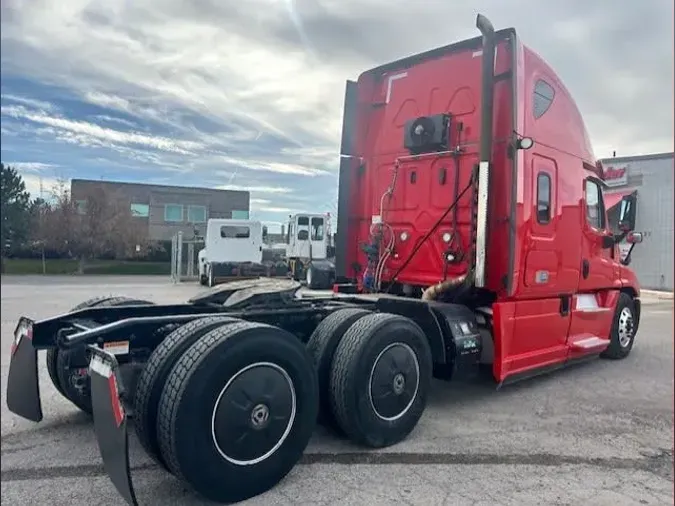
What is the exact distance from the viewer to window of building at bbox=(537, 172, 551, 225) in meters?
5.07

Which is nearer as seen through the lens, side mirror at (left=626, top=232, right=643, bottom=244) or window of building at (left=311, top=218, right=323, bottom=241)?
window of building at (left=311, top=218, right=323, bottom=241)

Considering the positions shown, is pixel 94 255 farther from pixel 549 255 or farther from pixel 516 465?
pixel 549 255

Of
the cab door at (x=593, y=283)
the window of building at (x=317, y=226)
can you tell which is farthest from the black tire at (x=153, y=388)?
the cab door at (x=593, y=283)

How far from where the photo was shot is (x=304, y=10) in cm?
215

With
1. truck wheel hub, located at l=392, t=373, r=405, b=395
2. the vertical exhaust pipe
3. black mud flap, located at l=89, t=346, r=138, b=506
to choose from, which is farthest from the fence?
the vertical exhaust pipe

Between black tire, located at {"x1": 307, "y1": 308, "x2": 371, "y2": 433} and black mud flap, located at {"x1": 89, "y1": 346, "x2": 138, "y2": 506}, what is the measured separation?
1303mm

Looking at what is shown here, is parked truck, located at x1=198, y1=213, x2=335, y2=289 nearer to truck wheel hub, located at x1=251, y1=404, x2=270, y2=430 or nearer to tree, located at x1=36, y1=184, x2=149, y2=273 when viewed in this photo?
tree, located at x1=36, y1=184, x2=149, y2=273

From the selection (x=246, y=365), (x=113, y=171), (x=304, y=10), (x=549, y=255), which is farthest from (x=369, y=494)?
(x=549, y=255)

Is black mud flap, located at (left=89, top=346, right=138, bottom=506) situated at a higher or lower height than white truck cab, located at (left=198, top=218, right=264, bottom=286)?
lower

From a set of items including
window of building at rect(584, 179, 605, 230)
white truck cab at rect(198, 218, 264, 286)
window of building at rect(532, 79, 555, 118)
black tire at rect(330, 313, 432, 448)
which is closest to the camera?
white truck cab at rect(198, 218, 264, 286)

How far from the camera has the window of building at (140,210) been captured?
7.95 feet

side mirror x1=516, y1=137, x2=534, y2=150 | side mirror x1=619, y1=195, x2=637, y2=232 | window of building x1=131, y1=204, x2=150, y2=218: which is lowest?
window of building x1=131, y1=204, x2=150, y2=218

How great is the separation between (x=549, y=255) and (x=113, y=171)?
4175mm

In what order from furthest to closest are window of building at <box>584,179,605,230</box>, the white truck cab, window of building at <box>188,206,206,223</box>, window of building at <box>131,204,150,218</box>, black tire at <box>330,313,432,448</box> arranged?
window of building at <box>584,179,605,230</box> < black tire at <box>330,313,432,448</box> < the white truck cab < window of building at <box>188,206,206,223</box> < window of building at <box>131,204,150,218</box>
